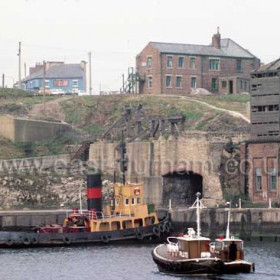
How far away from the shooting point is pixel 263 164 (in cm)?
9862

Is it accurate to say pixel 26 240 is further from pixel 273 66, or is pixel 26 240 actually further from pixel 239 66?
pixel 239 66

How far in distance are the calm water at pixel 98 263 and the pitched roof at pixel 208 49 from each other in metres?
47.7

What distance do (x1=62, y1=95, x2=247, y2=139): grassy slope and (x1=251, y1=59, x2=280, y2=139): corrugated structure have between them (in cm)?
1790

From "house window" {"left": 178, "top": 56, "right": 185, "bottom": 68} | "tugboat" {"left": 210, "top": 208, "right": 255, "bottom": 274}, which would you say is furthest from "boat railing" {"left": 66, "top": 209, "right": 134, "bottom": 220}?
"house window" {"left": 178, "top": 56, "right": 185, "bottom": 68}

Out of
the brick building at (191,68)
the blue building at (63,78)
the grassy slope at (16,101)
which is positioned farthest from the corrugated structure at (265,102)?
the blue building at (63,78)

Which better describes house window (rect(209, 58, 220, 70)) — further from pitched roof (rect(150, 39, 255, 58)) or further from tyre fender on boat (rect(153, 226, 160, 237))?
tyre fender on boat (rect(153, 226, 160, 237))

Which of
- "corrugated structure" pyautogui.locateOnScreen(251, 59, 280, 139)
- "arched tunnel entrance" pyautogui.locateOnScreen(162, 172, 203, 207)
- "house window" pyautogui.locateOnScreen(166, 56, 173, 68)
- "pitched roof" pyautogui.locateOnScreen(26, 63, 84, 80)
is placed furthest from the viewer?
"pitched roof" pyautogui.locateOnScreen(26, 63, 84, 80)

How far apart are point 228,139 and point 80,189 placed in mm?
13426

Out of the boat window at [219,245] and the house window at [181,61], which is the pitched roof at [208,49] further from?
the boat window at [219,245]

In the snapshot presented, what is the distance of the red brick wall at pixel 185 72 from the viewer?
131875mm

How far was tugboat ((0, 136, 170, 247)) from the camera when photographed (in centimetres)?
8788

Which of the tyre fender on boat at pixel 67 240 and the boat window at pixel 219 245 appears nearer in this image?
the boat window at pixel 219 245

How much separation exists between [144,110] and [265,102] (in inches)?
1041

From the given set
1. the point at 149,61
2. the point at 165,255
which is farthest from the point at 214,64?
the point at 165,255
